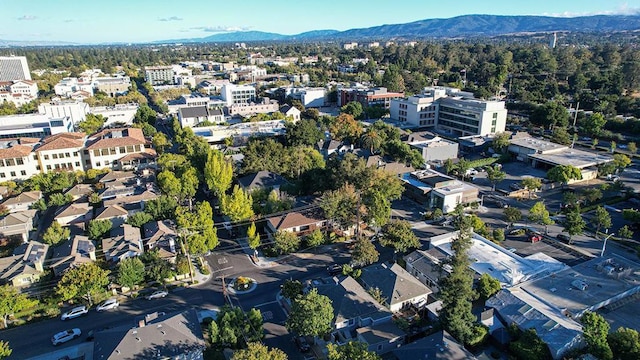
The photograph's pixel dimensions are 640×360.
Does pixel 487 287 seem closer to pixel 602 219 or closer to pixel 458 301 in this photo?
pixel 458 301

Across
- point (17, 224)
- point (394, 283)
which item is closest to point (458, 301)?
point (394, 283)

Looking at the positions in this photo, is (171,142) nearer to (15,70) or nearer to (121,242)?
(121,242)

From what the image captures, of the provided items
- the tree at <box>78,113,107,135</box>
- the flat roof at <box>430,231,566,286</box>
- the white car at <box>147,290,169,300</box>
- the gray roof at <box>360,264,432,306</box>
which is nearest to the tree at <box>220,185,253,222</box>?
the white car at <box>147,290,169,300</box>

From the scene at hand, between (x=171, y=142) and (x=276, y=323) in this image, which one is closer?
(x=276, y=323)

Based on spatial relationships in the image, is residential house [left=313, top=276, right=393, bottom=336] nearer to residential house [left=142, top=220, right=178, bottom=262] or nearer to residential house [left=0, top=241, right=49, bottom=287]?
residential house [left=142, top=220, right=178, bottom=262]

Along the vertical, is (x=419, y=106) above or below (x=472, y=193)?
above

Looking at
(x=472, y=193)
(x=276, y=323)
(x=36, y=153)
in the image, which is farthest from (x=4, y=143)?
(x=472, y=193)
